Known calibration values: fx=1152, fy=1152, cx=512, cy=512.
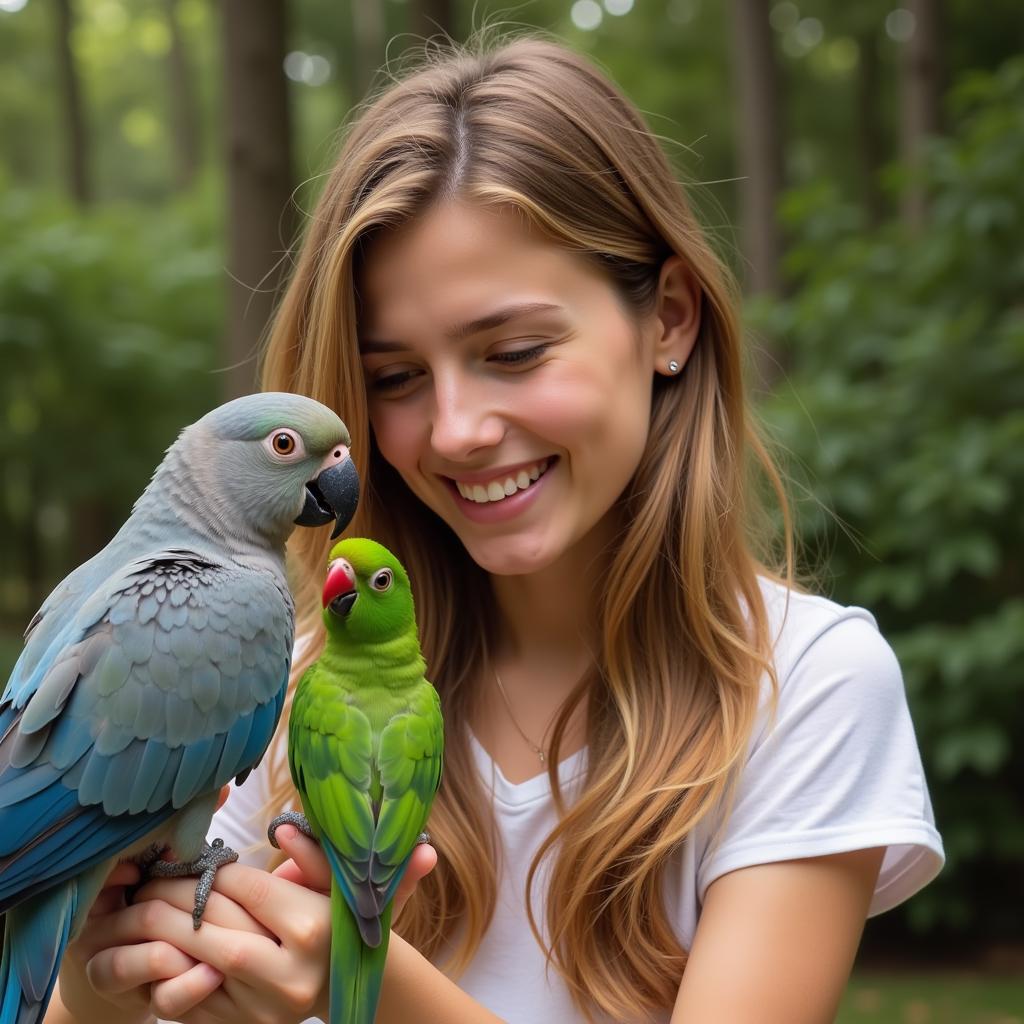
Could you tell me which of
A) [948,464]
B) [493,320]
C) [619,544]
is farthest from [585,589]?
[948,464]

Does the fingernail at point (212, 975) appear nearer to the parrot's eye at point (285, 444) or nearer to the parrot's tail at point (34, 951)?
the parrot's tail at point (34, 951)

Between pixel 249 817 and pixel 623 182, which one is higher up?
pixel 623 182

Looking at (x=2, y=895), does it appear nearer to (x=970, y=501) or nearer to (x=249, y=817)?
(x=249, y=817)

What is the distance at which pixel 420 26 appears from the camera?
7492 millimetres

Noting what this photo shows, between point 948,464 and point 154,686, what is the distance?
424cm

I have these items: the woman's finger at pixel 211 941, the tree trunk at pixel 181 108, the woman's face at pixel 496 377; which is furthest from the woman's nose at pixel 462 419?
the tree trunk at pixel 181 108

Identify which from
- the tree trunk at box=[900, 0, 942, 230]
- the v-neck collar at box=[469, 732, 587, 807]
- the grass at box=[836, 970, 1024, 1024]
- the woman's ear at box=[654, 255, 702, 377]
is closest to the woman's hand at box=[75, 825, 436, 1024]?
the v-neck collar at box=[469, 732, 587, 807]

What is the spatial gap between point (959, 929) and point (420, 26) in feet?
20.4

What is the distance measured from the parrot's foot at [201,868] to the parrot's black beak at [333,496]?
1.67 ft

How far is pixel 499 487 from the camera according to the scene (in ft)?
6.82

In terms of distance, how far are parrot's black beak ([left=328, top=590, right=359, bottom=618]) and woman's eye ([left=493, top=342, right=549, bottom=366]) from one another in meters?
0.63

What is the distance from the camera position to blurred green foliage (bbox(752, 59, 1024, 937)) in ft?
16.5

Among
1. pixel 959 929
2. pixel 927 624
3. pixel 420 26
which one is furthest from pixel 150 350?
pixel 959 929

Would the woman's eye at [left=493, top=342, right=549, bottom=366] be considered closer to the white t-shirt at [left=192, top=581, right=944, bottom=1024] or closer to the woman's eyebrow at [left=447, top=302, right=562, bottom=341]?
the woman's eyebrow at [left=447, top=302, right=562, bottom=341]
